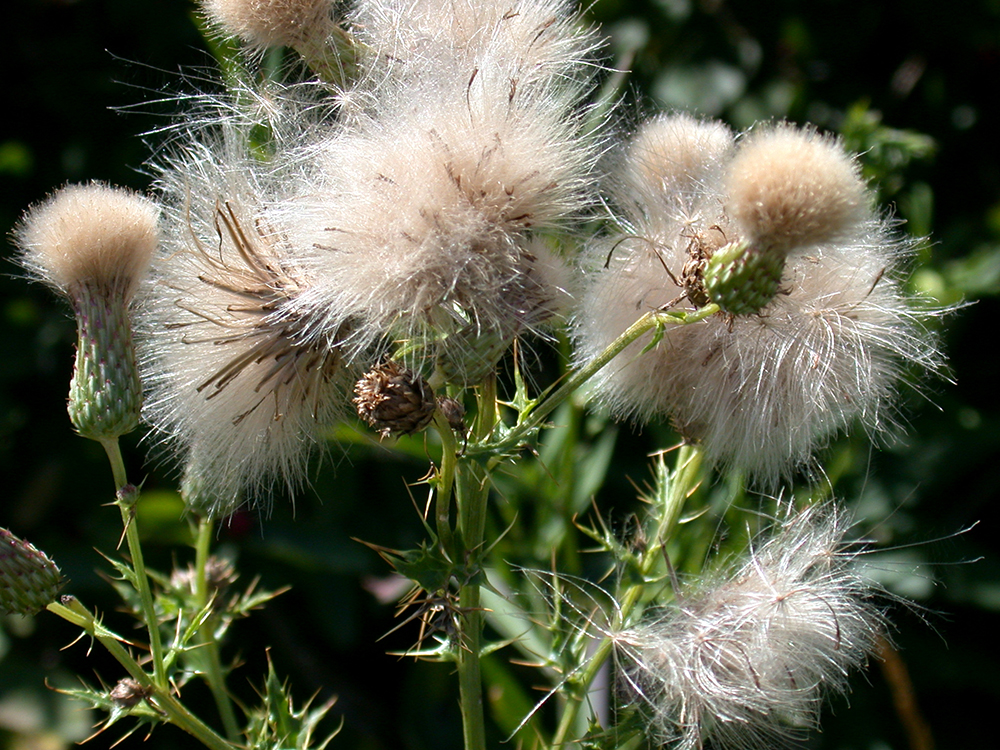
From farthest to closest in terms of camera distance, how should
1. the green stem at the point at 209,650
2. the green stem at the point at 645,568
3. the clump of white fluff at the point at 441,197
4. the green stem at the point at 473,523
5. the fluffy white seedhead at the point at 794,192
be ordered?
the green stem at the point at 209,650
the green stem at the point at 645,568
the green stem at the point at 473,523
the clump of white fluff at the point at 441,197
the fluffy white seedhead at the point at 794,192

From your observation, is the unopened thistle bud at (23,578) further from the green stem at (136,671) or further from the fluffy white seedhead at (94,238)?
the fluffy white seedhead at (94,238)

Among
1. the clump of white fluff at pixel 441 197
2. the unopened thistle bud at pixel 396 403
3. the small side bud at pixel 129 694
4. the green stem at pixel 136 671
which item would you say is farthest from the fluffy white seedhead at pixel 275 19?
the small side bud at pixel 129 694

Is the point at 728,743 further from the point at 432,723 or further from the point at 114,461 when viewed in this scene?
the point at 432,723

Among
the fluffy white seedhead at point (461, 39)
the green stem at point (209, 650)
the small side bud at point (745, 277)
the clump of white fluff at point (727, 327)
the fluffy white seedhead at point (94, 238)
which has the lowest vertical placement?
the green stem at point (209, 650)

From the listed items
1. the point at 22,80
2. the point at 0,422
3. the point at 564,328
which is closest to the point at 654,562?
the point at 564,328

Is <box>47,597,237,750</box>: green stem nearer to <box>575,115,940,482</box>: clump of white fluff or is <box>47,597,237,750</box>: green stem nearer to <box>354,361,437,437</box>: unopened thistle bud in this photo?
<box>354,361,437,437</box>: unopened thistle bud

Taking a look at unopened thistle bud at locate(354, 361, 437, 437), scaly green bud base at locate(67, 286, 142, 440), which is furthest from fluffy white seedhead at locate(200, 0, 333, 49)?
unopened thistle bud at locate(354, 361, 437, 437)

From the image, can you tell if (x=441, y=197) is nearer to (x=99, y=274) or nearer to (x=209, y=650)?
(x=99, y=274)

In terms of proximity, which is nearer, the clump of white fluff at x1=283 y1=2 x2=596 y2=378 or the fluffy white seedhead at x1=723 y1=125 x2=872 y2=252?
the fluffy white seedhead at x1=723 y1=125 x2=872 y2=252
